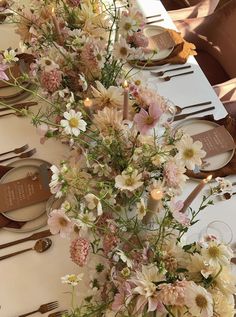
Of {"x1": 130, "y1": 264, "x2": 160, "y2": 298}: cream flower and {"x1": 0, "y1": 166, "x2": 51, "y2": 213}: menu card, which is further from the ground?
{"x1": 130, "y1": 264, "x2": 160, "y2": 298}: cream flower

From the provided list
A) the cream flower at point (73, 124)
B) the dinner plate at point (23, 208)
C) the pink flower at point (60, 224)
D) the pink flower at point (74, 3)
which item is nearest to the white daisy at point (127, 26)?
the pink flower at point (74, 3)

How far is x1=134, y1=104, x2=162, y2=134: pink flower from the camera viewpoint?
2.84 feet

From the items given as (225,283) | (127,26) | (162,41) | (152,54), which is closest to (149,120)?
(225,283)

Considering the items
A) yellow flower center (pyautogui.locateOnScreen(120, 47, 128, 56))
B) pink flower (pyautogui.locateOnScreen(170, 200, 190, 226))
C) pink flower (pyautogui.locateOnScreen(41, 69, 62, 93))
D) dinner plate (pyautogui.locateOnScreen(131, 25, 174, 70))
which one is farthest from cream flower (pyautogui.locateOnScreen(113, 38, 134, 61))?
pink flower (pyautogui.locateOnScreen(170, 200, 190, 226))

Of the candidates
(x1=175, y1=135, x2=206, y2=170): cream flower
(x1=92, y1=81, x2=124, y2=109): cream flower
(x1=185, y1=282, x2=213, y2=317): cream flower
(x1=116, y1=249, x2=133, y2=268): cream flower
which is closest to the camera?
(x1=185, y1=282, x2=213, y2=317): cream flower

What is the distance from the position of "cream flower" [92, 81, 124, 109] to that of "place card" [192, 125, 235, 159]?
1.64 feet

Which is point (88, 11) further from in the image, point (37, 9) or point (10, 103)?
point (10, 103)

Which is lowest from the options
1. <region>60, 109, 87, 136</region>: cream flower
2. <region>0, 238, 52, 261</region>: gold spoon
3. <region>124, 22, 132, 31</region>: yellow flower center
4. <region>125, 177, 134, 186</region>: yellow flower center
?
<region>0, 238, 52, 261</region>: gold spoon

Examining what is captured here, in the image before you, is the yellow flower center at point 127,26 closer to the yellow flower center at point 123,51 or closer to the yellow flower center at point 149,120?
the yellow flower center at point 123,51

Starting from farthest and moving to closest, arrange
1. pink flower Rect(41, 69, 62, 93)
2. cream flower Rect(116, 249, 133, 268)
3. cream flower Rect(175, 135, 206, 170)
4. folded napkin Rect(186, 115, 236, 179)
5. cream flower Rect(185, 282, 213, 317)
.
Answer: folded napkin Rect(186, 115, 236, 179), pink flower Rect(41, 69, 62, 93), cream flower Rect(175, 135, 206, 170), cream flower Rect(116, 249, 133, 268), cream flower Rect(185, 282, 213, 317)

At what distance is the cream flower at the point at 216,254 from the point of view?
2.68 ft

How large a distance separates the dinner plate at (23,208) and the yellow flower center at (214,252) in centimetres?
62

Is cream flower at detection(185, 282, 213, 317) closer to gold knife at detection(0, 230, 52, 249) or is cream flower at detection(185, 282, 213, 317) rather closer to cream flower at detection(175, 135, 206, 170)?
cream flower at detection(175, 135, 206, 170)

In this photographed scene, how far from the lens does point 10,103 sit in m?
1.58
